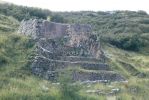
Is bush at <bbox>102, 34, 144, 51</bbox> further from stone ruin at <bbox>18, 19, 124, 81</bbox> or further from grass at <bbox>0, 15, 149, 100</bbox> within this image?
stone ruin at <bbox>18, 19, 124, 81</bbox>

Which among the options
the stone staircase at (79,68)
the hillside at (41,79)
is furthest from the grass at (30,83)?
the stone staircase at (79,68)

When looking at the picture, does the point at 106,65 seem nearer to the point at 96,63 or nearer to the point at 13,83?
the point at 96,63

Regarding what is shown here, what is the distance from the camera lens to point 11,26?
4284 centimetres

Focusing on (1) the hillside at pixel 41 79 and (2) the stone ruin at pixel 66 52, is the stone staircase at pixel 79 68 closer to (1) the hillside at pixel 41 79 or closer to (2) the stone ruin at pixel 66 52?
(2) the stone ruin at pixel 66 52

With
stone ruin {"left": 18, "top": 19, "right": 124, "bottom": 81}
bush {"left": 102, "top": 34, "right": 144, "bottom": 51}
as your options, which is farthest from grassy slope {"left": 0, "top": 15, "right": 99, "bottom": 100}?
bush {"left": 102, "top": 34, "right": 144, "bottom": 51}

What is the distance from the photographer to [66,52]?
36219 mm

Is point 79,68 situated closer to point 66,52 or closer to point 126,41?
point 66,52

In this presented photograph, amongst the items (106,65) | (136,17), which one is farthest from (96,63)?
(136,17)

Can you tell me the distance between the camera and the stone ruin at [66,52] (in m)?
33.9

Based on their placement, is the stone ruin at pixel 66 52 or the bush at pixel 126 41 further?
the bush at pixel 126 41

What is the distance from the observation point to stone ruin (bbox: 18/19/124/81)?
33.9m

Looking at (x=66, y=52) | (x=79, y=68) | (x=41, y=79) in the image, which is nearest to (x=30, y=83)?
(x=41, y=79)

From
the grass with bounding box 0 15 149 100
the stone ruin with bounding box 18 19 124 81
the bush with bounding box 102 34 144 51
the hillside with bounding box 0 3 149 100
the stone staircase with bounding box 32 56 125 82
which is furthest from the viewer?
the bush with bounding box 102 34 144 51

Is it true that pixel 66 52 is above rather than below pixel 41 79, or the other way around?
above
